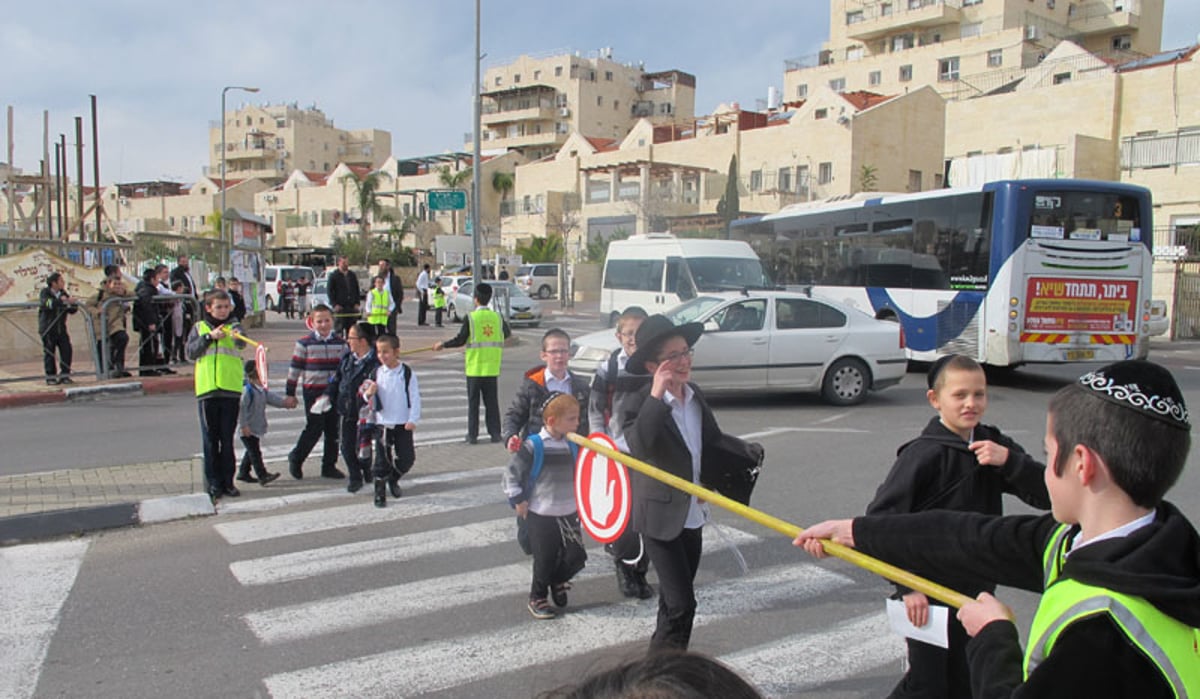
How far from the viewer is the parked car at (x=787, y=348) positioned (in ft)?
40.5

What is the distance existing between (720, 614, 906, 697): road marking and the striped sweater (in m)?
5.26

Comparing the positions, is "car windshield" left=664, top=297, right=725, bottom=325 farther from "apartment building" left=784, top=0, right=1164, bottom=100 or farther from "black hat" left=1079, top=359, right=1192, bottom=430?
"apartment building" left=784, top=0, right=1164, bottom=100

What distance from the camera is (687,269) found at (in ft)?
61.3

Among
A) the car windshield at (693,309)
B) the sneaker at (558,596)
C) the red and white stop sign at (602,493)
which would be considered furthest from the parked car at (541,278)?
the red and white stop sign at (602,493)

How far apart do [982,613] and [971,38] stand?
64.4 metres

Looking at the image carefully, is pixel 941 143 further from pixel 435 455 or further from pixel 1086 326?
pixel 435 455

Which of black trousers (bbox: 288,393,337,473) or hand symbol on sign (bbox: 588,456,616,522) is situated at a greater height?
hand symbol on sign (bbox: 588,456,616,522)

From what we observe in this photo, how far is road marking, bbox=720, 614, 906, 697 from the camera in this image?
4219 mm

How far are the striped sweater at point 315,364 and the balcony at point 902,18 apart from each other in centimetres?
6397

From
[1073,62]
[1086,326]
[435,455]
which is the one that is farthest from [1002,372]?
[1073,62]

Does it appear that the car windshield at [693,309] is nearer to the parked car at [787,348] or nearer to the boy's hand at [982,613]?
the parked car at [787,348]

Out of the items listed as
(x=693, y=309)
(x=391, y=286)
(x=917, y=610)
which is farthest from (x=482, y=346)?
(x=391, y=286)

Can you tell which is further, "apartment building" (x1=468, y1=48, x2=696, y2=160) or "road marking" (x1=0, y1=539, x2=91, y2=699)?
"apartment building" (x1=468, y1=48, x2=696, y2=160)

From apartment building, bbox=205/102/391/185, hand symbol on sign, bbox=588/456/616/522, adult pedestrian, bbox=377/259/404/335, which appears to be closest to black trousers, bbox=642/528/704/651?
hand symbol on sign, bbox=588/456/616/522
